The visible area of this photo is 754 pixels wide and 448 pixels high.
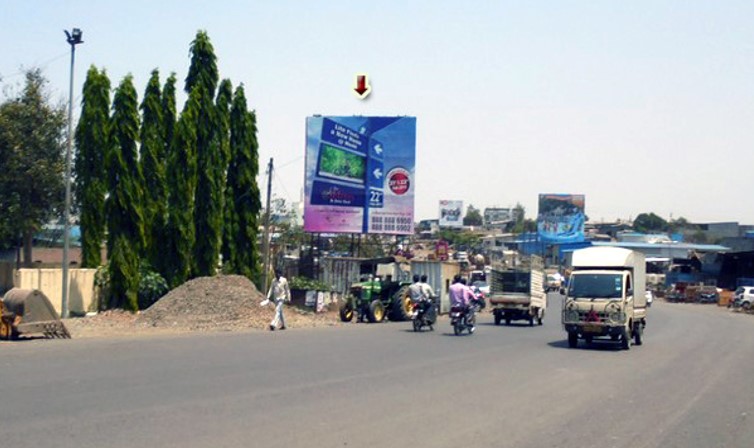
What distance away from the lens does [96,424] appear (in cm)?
1080

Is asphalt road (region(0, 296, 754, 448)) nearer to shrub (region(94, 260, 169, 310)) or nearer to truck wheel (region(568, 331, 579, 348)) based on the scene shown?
truck wheel (region(568, 331, 579, 348))

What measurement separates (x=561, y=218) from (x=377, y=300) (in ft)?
204

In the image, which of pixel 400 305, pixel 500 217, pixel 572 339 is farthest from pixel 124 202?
pixel 500 217

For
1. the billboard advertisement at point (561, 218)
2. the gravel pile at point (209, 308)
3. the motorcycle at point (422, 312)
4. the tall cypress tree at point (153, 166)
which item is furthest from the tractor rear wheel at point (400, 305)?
the billboard advertisement at point (561, 218)

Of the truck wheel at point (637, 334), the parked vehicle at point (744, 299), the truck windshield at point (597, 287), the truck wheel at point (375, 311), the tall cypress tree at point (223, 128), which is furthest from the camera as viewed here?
the parked vehicle at point (744, 299)

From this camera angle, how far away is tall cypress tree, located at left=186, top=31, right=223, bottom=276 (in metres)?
41.6

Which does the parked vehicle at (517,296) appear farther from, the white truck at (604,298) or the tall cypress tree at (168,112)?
the tall cypress tree at (168,112)

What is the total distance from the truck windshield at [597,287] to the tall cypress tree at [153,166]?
20238mm

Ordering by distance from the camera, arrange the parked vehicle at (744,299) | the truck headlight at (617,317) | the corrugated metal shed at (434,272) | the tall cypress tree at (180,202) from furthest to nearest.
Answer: the parked vehicle at (744,299) < the corrugated metal shed at (434,272) < the tall cypress tree at (180,202) < the truck headlight at (617,317)

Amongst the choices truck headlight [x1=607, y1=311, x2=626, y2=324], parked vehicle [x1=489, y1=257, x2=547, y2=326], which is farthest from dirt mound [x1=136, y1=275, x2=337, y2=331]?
truck headlight [x1=607, y1=311, x2=626, y2=324]

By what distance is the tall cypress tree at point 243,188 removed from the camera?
44438 mm


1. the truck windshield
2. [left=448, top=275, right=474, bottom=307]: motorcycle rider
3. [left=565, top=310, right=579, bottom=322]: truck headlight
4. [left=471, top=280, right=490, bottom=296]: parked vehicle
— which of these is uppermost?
the truck windshield

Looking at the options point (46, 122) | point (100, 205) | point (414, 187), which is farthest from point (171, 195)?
point (414, 187)

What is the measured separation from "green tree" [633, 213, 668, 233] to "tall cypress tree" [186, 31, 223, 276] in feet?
496
